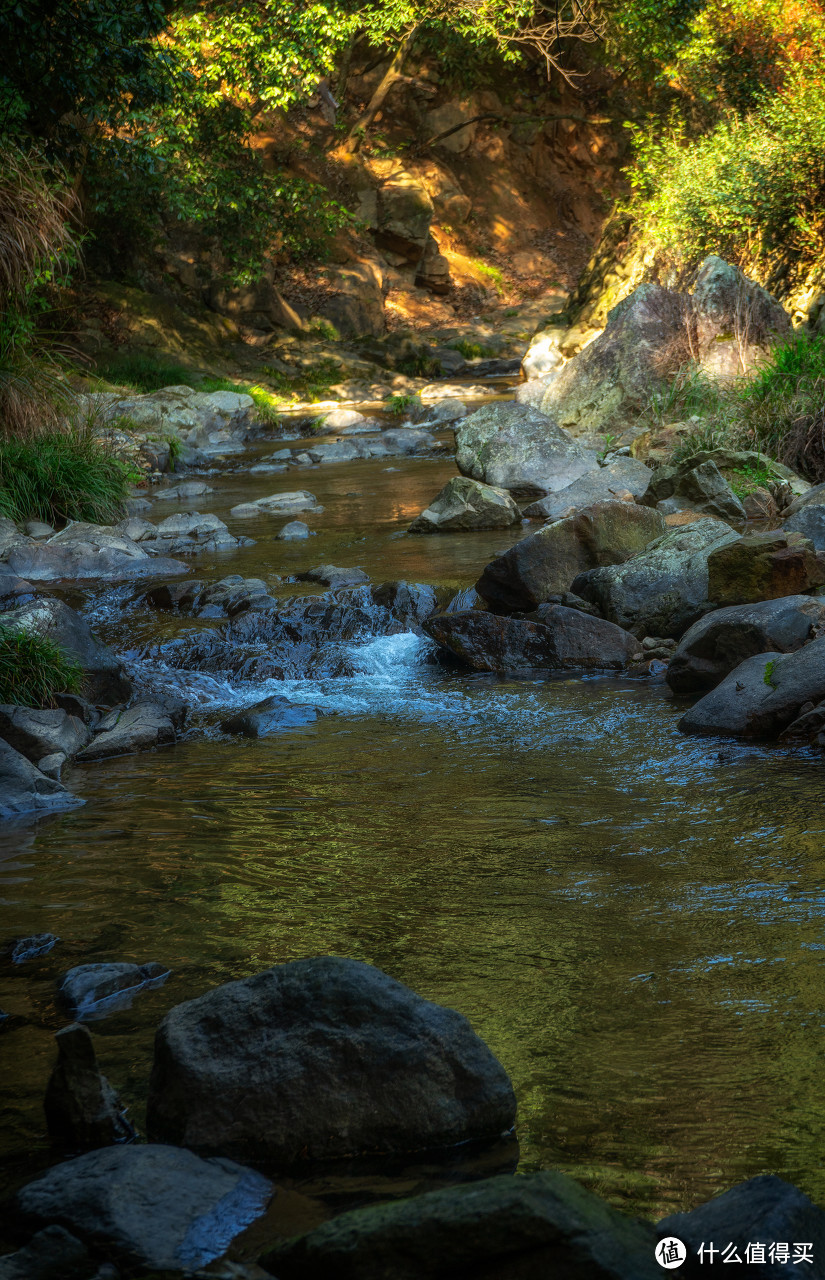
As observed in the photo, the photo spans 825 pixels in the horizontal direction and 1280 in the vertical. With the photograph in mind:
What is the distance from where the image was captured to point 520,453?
12.1 m

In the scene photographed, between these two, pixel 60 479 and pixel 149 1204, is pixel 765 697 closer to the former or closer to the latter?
pixel 149 1204

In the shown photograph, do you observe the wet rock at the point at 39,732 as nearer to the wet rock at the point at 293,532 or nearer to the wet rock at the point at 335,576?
the wet rock at the point at 335,576

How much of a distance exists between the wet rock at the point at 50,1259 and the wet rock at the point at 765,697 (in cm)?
379

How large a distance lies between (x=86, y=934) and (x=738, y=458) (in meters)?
8.31

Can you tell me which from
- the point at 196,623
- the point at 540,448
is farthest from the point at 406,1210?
the point at 540,448

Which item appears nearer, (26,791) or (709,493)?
(26,791)

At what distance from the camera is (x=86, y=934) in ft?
10.9

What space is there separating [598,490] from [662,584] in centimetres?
376

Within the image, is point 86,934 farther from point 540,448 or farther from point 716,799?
point 540,448

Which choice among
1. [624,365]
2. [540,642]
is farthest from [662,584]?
[624,365]

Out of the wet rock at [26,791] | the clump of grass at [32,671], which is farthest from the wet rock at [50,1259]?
the clump of grass at [32,671]

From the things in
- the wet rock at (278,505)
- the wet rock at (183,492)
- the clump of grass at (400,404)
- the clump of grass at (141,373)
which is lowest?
the wet rock at (278,505)

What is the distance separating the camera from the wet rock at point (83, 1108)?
2.21m

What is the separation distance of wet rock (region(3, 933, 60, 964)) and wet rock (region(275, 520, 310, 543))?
725 centimetres
